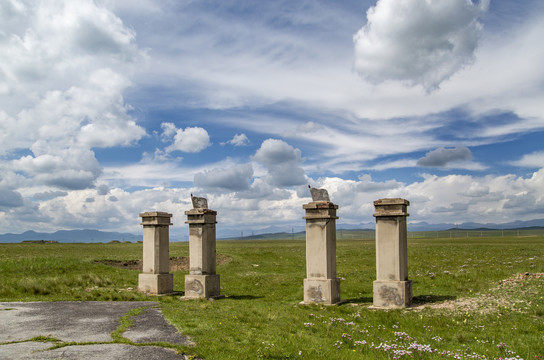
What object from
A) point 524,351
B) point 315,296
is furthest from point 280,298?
point 524,351

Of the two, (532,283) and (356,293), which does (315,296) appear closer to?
(356,293)

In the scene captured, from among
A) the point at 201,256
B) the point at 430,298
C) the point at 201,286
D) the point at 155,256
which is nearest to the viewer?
the point at 430,298

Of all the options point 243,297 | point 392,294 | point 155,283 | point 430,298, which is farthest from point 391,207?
point 155,283

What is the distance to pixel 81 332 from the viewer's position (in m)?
10.3

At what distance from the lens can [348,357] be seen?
28.6 feet

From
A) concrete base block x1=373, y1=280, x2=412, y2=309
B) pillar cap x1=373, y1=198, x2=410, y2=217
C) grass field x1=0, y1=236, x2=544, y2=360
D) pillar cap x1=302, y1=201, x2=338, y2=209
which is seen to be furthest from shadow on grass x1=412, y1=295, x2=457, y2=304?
pillar cap x1=302, y1=201, x2=338, y2=209

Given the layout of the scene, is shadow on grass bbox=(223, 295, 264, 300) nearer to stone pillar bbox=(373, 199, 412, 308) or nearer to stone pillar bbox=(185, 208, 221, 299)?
stone pillar bbox=(185, 208, 221, 299)

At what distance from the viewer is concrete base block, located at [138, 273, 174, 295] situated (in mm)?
18703

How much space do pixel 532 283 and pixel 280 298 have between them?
9716 mm

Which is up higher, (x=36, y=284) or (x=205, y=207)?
(x=205, y=207)

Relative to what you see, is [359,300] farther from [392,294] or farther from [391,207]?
[391,207]

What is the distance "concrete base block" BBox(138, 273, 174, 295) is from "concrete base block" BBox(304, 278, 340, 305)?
6.93 m

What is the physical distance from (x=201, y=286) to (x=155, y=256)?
2980 millimetres

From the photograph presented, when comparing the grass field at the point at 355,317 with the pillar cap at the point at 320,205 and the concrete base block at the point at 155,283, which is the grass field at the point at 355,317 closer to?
the concrete base block at the point at 155,283
